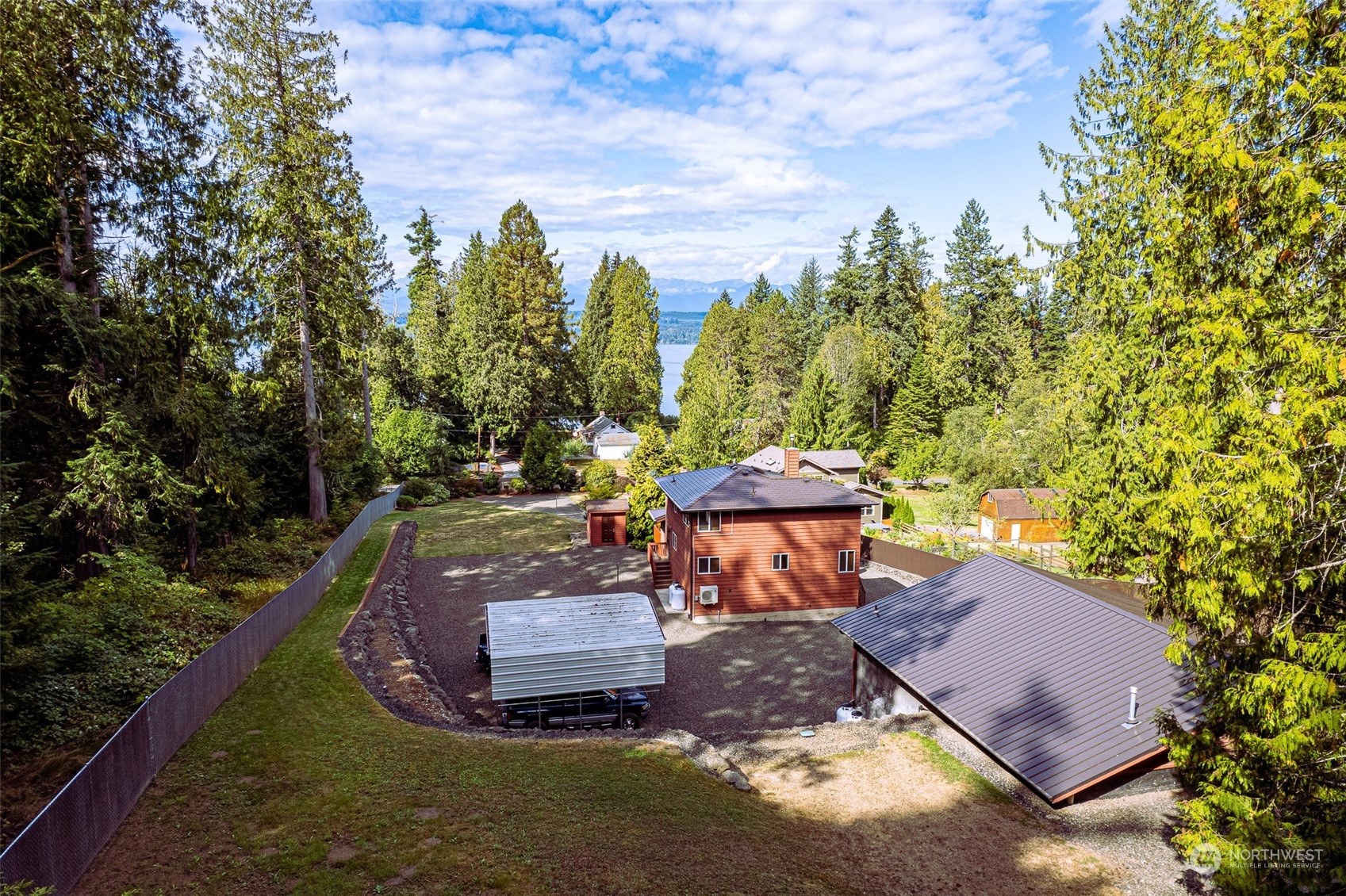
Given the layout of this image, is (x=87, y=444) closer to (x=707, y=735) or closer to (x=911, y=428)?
(x=707, y=735)

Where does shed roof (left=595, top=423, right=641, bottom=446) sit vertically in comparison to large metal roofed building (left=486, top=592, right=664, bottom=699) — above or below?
above

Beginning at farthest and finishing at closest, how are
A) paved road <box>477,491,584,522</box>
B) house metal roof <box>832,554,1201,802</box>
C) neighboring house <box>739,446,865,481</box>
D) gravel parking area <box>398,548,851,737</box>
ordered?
neighboring house <box>739,446,865,481</box> < paved road <box>477,491,584,522</box> < gravel parking area <box>398,548,851,737</box> < house metal roof <box>832,554,1201,802</box>

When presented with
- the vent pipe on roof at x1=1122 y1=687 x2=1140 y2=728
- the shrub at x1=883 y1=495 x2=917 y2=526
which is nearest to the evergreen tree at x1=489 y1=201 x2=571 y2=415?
the shrub at x1=883 y1=495 x2=917 y2=526

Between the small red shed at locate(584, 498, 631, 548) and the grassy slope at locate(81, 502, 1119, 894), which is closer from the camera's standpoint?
the grassy slope at locate(81, 502, 1119, 894)

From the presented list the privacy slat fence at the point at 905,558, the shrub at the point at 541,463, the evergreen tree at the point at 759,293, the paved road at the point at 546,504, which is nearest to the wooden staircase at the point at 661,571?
the privacy slat fence at the point at 905,558

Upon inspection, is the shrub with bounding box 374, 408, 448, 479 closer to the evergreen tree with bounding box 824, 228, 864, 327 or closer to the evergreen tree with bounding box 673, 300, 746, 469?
the evergreen tree with bounding box 673, 300, 746, 469

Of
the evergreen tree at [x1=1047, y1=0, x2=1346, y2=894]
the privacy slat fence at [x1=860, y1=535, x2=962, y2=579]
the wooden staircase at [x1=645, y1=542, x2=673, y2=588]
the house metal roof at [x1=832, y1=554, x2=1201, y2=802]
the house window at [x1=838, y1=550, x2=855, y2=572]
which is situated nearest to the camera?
the evergreen tree at [x1=1047, y1=0, x2=1346, y2=894]

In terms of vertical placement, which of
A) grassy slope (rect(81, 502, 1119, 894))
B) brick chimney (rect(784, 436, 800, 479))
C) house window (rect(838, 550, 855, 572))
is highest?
brick chimney (rect(784, 436, 800, 479))

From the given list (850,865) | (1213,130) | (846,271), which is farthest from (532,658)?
(846,271)
